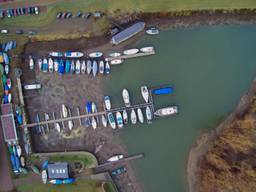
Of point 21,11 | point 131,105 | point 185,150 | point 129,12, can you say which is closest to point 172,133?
point 185,150

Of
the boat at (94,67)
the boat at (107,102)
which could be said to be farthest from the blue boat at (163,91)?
the boat at (94,67)

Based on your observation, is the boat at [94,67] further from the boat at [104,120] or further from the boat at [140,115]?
the boat at [140,115]

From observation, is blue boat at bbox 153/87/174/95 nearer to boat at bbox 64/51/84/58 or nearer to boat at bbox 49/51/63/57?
boat at bbox 64/51/84/58

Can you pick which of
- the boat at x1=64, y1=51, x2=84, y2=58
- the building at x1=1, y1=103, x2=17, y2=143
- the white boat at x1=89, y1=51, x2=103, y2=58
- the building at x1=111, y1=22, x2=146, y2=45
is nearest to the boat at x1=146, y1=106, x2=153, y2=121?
the white boat at x1=89, y1=51, x2=103, y2=58

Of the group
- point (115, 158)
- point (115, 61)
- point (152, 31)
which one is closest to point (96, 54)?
point (115, 61)

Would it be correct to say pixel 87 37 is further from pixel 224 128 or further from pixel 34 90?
pixel 224 128

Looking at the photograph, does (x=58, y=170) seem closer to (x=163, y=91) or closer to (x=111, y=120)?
(x=111, y=120)
